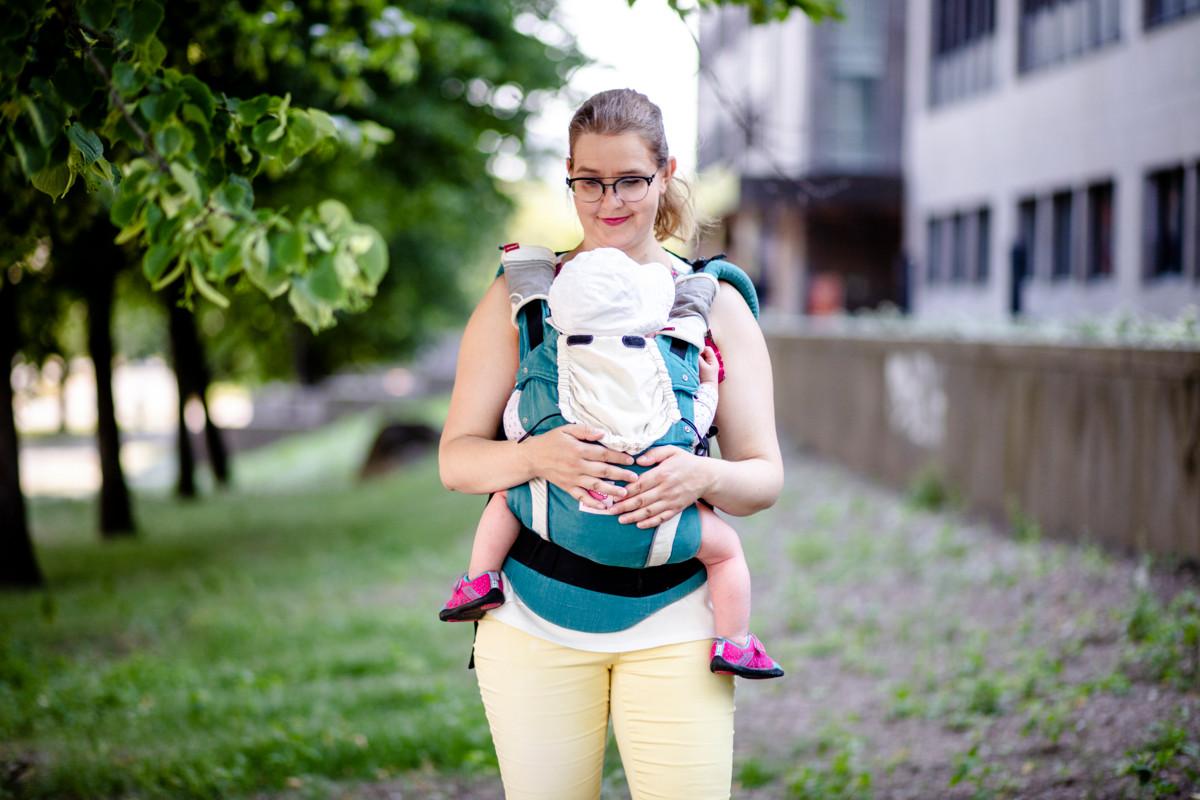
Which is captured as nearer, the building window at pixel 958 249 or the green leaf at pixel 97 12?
the green leaf at pixel 97 12

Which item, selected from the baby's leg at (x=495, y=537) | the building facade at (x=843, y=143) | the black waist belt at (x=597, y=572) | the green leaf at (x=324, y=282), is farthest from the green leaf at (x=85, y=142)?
the building facade at (x=843, y=143)

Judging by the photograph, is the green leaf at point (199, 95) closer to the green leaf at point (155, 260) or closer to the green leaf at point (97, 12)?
the green leaf at point (97, 12)


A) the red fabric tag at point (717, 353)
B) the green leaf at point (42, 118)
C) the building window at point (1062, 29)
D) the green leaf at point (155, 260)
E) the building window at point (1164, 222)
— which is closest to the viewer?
the green leaf at point (42, 118)

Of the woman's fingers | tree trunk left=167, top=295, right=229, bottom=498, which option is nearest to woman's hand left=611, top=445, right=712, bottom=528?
the woman's fingers

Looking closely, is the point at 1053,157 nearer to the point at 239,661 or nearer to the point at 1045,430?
the point at 1045,430

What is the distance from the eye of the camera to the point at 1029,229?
19.7m

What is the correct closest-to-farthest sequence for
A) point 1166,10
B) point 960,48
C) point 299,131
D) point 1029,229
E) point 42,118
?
point 42,118 → point 299,131 → point 1166,10 → point 1029,229 → point 960,48

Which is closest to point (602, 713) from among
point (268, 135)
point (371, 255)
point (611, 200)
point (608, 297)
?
point (608, 297)

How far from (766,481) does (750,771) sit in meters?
3.46

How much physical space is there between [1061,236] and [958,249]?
461 centimetres

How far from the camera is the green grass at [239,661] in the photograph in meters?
5.92

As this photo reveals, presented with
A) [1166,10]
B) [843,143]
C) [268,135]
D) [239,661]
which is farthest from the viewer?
[843,143]

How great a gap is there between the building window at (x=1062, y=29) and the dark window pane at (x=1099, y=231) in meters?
1.89

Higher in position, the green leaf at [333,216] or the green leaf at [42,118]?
the green leaf at [42,118]
